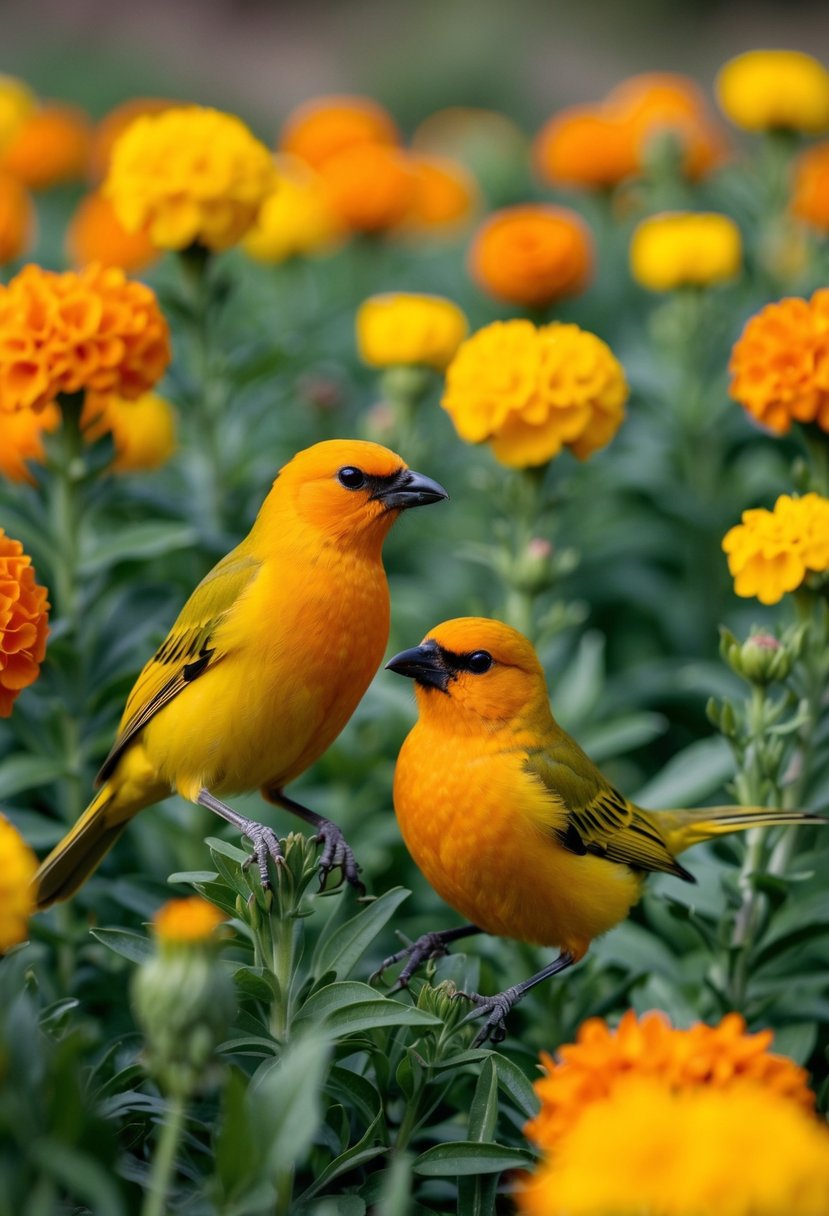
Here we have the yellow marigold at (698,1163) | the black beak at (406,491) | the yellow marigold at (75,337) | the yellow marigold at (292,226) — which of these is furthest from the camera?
the yellow marigold at (292,226)

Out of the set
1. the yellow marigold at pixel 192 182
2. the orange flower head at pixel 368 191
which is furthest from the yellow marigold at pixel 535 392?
the orange flower head at pixel 368 191

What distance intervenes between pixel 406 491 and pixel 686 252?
7.52 ft

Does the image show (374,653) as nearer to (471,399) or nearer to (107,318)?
(471,399)

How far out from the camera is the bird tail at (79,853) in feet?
10.1

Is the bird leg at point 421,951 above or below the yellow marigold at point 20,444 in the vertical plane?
below

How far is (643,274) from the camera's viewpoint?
4.88 metres

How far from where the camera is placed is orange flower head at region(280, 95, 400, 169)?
7219mm

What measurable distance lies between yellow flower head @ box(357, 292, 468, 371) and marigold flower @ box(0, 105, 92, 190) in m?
3.06

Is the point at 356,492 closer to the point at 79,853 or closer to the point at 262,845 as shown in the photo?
the point at 262,845

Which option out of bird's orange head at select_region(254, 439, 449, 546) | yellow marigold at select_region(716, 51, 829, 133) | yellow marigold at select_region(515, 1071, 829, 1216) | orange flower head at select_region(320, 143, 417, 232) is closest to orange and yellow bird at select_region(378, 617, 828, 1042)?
bird's orange head at select_region(254, 439, 449, 546)

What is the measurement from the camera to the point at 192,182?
12.3 ft

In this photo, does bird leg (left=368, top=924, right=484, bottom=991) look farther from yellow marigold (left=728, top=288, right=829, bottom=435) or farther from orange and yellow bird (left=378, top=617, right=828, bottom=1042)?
yellow marigold (left=728, top=288, right=829, bottom=435)

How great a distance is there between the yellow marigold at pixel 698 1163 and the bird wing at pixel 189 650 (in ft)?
4.79

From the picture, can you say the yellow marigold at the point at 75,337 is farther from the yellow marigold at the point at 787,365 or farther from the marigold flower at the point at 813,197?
the marigold flower at the point at 813,197
